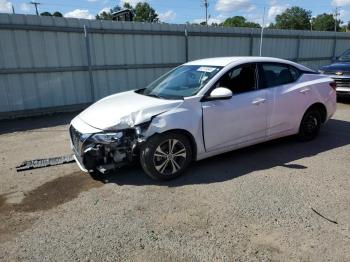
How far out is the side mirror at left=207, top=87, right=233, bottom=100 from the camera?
4625 mm

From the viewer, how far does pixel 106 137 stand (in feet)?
13.8

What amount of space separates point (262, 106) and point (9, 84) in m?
6.88

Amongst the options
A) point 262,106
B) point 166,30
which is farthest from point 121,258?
point 166,30

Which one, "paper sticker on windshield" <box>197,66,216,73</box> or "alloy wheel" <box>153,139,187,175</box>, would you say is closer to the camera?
"alloy wheel" <box>153,139,187,175</box>

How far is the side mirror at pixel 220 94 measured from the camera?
15.2ft

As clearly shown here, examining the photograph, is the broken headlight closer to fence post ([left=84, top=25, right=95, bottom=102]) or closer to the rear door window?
the rear door window

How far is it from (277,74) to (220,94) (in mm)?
1597

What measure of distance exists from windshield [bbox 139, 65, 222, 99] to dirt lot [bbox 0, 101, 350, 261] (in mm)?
1190

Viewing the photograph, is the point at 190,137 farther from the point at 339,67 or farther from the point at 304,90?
the point at 339,67

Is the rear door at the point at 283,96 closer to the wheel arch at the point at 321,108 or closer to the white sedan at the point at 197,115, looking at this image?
the white sedan at the point at 197,115

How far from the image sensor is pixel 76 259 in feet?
9.70

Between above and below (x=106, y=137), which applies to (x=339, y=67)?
above

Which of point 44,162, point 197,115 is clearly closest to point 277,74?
point 197,115

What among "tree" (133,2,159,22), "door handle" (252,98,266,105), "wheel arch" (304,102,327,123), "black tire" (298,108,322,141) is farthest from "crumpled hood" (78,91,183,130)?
"tree" (133,2,159,22)
